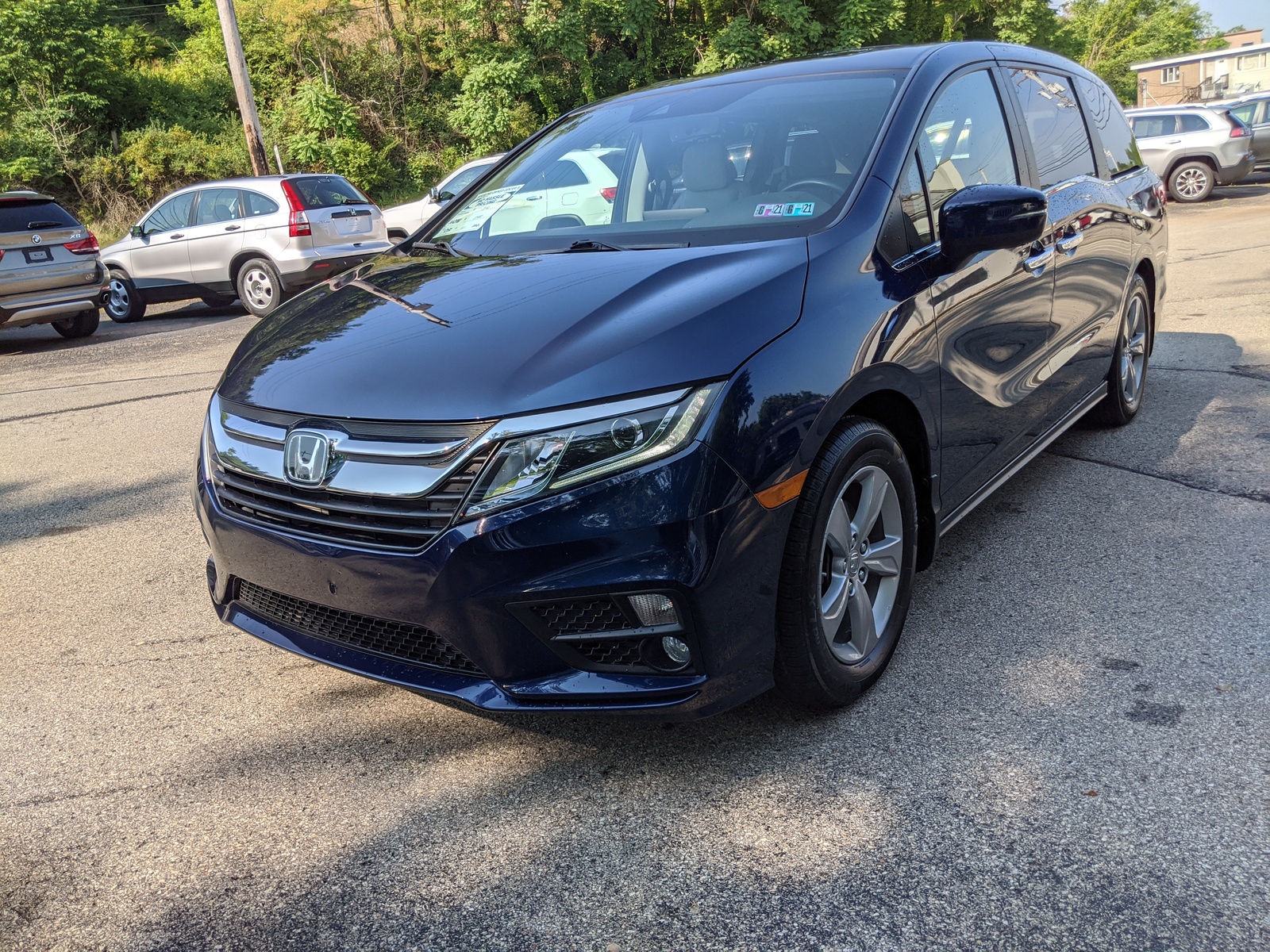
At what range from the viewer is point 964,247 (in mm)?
3078

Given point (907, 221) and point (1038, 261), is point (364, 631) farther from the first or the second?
point (1038, 261)

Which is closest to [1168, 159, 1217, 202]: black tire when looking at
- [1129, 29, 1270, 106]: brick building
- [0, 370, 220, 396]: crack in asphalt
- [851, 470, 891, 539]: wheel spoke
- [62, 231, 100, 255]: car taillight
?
[0, 370, 220, 396]: crack in asphalt

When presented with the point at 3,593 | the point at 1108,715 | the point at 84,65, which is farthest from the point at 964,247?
the point at 84,65

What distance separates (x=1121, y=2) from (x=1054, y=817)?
70394mm

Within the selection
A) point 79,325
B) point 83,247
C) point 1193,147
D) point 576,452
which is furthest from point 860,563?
point 1193,147

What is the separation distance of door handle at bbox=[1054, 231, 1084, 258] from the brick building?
35887 millimetres

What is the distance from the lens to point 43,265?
10.9 metres

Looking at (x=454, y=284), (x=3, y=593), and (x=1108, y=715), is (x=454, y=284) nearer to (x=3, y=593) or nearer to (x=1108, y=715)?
(x=1108, y=715)

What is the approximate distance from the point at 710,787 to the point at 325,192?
11182 mm

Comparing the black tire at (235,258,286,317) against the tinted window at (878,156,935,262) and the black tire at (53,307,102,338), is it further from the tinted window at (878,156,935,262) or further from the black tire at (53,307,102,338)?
the tinted window at (878,156,935,262)

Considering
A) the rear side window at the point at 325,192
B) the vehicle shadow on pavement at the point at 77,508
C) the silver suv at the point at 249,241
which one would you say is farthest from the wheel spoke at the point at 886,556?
the rear side window at the point at 325,192

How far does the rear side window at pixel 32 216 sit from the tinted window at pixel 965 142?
10.3 metres

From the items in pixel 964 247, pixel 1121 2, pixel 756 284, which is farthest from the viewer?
pixel 1121 2

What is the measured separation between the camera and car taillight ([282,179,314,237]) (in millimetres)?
11922
